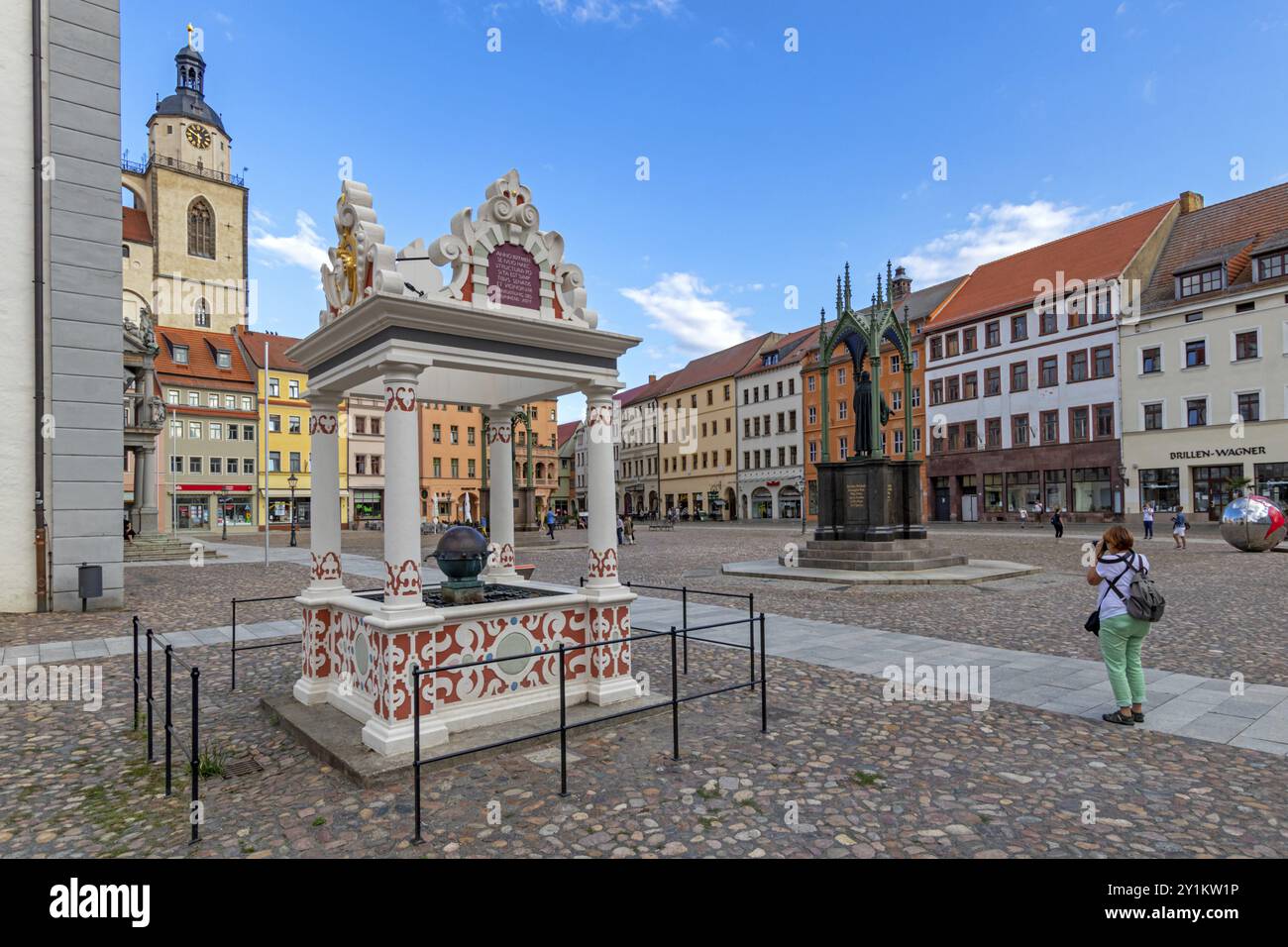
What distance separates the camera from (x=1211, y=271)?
39.7 m

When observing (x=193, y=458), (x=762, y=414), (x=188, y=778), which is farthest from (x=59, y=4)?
(x=762, y=414)

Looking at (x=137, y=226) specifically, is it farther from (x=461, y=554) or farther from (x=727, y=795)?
(x=727, y=795)

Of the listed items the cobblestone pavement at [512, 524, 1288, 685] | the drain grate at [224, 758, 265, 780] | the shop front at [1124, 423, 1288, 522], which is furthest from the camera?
the shop front at [1124, 423, 1288, 522]

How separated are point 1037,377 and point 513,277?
4869 cm

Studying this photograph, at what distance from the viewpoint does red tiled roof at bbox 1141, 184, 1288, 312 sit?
3884 cm

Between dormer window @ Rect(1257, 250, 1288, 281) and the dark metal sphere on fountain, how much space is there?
44952 millimetres

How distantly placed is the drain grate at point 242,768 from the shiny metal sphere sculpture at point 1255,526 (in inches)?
1145

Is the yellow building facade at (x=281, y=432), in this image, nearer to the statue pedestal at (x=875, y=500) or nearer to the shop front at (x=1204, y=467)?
the statue pedestal at (x=875, y=500)

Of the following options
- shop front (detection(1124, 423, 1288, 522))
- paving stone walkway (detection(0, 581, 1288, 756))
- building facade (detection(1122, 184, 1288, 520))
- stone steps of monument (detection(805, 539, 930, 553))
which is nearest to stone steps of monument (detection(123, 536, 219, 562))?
paving stone walkway (detection(0, 581, 1288, 756))

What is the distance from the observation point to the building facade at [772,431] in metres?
65.4

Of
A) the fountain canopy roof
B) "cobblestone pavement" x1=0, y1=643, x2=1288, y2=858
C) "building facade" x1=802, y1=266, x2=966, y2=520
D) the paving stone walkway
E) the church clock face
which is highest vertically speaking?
the church clock face

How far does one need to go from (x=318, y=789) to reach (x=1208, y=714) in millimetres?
7520

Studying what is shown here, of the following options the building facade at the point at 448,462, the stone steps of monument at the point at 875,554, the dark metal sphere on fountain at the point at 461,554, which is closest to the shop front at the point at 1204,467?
the stone steps of monument at the point at 875,554

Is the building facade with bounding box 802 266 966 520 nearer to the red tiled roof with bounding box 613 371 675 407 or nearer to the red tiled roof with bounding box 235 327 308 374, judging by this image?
the red tiled roof with bounding box 613 371 675 407
